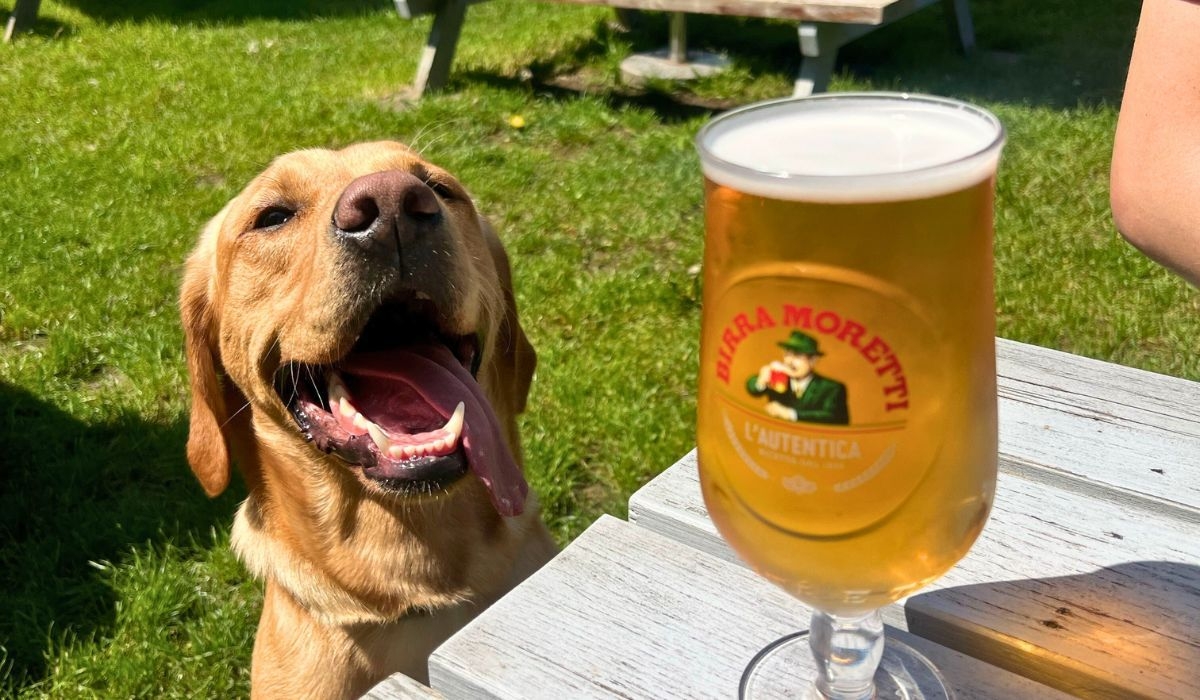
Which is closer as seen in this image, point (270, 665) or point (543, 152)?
point (270, 665)

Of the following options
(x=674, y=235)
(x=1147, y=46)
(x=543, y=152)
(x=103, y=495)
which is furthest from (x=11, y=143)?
(x=1147, y=46)

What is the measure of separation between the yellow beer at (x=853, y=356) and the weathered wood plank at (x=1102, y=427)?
0.53m

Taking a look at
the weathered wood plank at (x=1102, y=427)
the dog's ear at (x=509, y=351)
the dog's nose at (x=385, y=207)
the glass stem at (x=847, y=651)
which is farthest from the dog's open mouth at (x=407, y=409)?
the glass stem at (x=847, y=651)

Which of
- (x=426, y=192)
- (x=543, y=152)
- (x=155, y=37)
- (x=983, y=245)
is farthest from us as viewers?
(x=155, y=37)

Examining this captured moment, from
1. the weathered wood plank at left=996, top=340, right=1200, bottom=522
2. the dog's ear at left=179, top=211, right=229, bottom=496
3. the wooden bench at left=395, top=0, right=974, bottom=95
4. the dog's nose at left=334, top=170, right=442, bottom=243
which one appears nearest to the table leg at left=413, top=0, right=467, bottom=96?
the wooden bench at left=395, top=0, right=974, bottom=95

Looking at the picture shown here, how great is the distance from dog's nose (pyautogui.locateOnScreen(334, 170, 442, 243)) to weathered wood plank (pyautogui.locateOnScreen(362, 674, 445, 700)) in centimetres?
104

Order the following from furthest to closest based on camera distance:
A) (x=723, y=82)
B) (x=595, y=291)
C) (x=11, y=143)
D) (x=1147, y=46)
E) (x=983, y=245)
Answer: (x=723, y=82) → (x=11, y=143) → (x=595, y=291) → (x=1147, y=46) → (x=983, y=245)

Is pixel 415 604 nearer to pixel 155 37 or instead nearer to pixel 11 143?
pixel 11 143

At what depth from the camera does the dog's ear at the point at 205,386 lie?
7.79 ft

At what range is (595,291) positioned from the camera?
14.1 feet

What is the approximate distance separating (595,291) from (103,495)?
6.61 feet

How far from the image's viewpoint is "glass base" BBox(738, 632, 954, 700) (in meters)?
0.97

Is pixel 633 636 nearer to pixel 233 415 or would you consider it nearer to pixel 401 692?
pixel 401 692

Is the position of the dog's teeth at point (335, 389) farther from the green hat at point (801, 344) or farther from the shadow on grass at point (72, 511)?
the green hat at point (801, 344)
